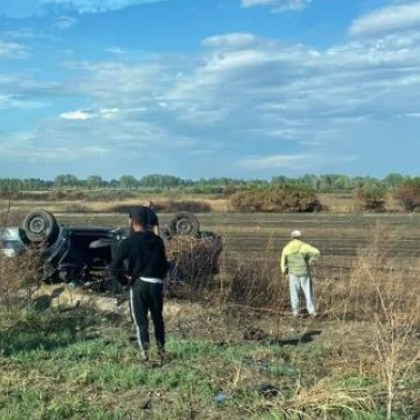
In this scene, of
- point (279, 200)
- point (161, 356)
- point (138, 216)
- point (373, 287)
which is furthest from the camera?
point (279, 200)

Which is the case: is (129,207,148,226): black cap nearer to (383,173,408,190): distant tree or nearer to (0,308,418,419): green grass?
(0,308,418,419): green grass

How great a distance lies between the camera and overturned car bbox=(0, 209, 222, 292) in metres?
15.8

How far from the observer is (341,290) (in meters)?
16.6

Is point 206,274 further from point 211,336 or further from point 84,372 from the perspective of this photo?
point 84,372

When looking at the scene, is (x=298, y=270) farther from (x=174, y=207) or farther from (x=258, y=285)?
(x=174, y=207)

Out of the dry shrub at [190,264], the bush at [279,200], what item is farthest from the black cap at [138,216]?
the bush at [279,200]

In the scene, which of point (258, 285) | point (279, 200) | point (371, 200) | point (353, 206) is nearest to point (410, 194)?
point (371, 200)

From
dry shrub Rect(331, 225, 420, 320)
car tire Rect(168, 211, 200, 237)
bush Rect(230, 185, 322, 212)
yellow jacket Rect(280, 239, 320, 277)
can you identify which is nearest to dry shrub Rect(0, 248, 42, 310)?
car tire Rect(168, 211, 200, 237)

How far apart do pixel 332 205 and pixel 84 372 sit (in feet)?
236

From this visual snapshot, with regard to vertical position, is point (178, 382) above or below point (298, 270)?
below

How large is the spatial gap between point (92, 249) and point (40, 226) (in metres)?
1.16

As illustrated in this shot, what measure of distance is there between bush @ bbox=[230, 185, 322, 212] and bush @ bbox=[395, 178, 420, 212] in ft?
25.3

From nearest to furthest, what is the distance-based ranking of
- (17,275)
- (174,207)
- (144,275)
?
(144,275) → (17,275) → (174,207)

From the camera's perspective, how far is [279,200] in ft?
255
